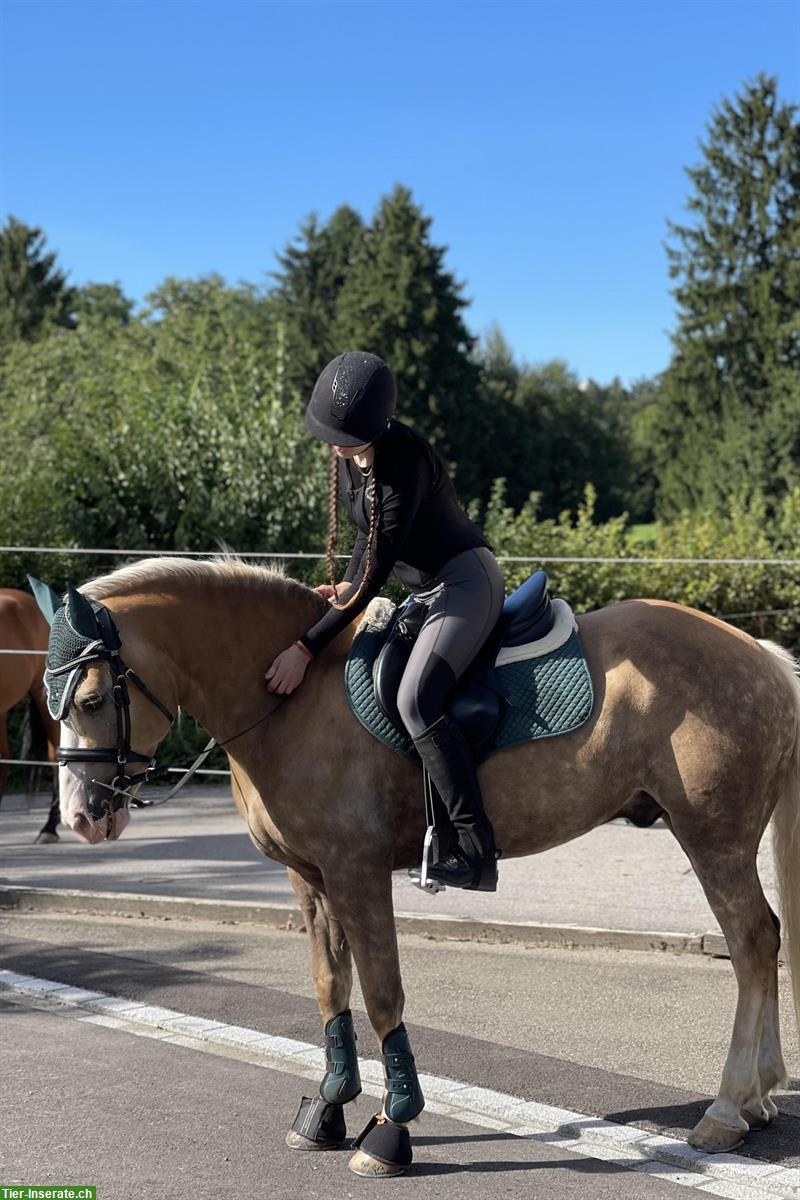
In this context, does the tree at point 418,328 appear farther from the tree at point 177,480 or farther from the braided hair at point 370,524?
the braided hair at point 370,524

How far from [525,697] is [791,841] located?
3.87 ft

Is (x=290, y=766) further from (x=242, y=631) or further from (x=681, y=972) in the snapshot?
(x=681, y=972)

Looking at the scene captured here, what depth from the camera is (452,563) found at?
181 inches

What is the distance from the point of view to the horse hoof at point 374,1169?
431cm

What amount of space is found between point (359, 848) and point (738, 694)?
1.46 meters

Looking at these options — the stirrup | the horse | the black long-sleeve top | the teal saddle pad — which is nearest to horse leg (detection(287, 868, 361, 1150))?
the stirrup

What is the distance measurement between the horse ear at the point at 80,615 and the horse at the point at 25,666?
7740mm

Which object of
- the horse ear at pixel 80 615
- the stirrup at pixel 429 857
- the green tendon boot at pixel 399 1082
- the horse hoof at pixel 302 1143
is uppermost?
the horse ear at pixel 80 615

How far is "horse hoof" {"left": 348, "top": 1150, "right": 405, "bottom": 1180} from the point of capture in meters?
4.31

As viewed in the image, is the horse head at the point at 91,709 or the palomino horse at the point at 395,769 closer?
the horse head at the point at 91,709

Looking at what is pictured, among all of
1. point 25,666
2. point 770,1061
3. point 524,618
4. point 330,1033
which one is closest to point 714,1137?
point 770,1061

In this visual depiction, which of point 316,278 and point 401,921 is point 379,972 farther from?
point 316,278

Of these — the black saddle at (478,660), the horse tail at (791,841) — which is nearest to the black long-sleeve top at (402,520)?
the black saddle at (478,660)

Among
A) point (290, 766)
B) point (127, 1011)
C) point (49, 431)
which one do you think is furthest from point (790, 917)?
point (49, 431)
